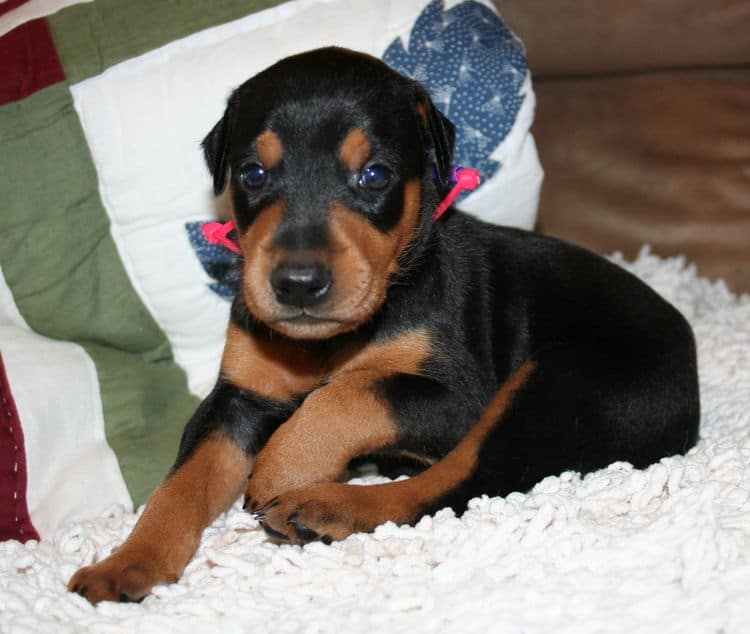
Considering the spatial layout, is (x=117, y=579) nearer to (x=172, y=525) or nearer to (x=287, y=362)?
(x=172, y=525)

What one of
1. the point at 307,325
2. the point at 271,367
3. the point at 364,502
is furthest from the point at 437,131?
the point at 364,502

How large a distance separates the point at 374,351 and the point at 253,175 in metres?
0.65

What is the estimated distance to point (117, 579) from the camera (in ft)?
8.00

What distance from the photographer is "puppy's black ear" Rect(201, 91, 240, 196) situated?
3.07 metres

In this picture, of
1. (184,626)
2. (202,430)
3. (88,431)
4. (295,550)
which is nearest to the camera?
(184,626)

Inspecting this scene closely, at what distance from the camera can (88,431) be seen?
337 centimetres

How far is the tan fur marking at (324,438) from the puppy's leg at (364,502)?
113 mm

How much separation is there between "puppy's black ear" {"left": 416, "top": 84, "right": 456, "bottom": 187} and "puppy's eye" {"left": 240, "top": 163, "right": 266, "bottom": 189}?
551 mm

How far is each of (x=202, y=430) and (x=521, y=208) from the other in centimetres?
171

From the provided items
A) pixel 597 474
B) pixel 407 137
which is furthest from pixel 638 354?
pixel 407 137

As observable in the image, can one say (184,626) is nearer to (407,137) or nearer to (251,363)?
(251,363)

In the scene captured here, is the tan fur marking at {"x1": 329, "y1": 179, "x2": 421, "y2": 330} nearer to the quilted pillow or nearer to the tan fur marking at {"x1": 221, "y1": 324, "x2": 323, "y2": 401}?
the tan fur marking at {"x1": 221, "y1": 324, "x2": 323, "y2": 401}

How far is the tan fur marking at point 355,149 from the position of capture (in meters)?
2.72

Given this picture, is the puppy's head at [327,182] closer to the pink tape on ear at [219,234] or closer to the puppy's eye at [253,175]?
the puppy's eye at [253,175]
